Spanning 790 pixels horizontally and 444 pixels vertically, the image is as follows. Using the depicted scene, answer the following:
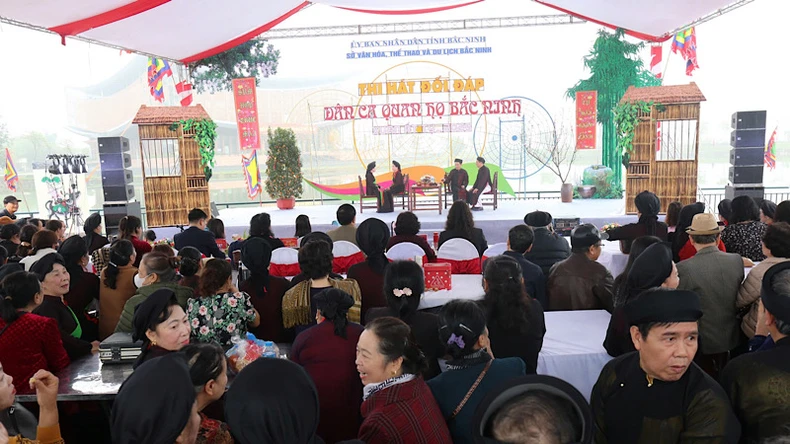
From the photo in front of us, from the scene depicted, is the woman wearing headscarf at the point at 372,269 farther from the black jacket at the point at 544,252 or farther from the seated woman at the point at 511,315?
the black jacket at the point at 544,252

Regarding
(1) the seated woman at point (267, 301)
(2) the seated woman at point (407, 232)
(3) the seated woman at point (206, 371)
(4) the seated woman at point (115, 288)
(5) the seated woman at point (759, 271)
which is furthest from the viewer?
(2) the seated woman at point (407, 232)

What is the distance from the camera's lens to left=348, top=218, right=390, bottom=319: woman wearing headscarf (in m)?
3.59

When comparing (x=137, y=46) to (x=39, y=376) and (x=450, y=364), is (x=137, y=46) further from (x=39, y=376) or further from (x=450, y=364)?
(x=450, y=364)

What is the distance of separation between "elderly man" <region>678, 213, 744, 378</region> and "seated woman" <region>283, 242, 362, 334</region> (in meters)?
1.84

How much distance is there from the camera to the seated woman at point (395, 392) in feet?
5.62

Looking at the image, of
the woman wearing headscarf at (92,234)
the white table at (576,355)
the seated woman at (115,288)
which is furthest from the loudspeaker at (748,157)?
the woman wearing headscarf at (92,234)

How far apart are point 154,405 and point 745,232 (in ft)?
14.2

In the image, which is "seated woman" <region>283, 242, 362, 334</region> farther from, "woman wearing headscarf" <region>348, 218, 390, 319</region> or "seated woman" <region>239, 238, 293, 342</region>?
"woman wearing headscarf" <region>348, 218, 390, 319</region>

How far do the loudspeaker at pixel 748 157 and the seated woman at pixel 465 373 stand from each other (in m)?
8.05

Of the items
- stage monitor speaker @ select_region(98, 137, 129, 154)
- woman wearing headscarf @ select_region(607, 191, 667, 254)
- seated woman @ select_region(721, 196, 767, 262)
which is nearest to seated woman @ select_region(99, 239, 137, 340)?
woman wearing headscarf @ select_region(607, 191, 667, 254)

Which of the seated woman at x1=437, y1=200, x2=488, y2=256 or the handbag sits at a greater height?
the seated woman at x1=437, y1=200, x2=488, y2=256

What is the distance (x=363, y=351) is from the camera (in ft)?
6.25

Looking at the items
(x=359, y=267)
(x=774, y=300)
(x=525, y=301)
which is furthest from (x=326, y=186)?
(x=774, y=300)

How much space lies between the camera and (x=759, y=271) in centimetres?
302
